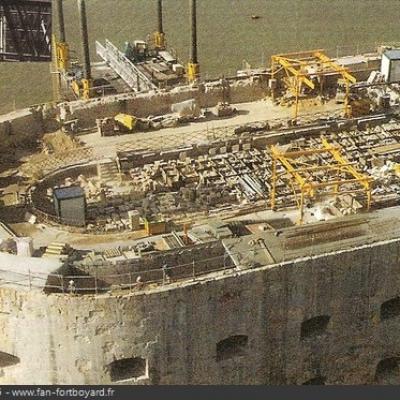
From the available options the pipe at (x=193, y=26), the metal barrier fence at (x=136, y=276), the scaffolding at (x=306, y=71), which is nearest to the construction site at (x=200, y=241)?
the metal barrier fence at (x=136, y=276)

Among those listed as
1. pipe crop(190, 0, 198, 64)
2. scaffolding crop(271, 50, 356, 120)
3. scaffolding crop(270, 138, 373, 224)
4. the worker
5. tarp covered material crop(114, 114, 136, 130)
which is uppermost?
pipe crop(190, 0, 198, 64)

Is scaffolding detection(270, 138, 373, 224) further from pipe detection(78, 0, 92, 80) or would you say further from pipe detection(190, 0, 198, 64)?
pipe detection(78, 0, 92, 80)

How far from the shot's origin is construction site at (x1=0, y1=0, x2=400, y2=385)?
794 inches

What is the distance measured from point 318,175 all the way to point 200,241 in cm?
580

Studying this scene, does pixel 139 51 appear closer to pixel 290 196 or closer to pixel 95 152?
pixel 95 152

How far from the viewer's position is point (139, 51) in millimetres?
37469

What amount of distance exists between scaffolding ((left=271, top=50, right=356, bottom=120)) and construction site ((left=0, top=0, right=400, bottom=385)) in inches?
6.9

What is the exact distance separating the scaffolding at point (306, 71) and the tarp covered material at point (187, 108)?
3.24 metres

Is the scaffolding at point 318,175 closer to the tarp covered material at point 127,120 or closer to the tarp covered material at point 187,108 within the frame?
the tarp covered material at point 187,108

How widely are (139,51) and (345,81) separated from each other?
11389 mm

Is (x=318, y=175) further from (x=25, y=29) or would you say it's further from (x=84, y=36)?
→ (x=25, y=29)

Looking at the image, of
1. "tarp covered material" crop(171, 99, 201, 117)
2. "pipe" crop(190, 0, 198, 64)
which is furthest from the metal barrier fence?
"pipe" crop(190, 0, 198, 64)

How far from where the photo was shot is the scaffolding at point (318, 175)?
74.9 feet

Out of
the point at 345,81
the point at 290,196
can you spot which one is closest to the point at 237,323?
the point at 290,196
